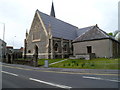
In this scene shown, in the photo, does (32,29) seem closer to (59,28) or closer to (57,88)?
(59,28)

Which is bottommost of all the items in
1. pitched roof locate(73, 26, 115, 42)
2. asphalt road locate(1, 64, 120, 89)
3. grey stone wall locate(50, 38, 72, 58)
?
asphalt road locate(1, 64, 120, 89)

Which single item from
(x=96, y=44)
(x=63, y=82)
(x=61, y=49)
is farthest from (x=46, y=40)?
(x=63, y=82)

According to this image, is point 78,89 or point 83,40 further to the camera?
point 83,40

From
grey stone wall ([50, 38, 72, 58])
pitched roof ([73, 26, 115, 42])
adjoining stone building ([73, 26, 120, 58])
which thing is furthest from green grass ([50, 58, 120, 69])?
grey stone wall ([50, 38, 72, 58])

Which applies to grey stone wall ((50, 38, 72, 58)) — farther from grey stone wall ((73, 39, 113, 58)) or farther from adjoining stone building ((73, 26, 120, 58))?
grey stone wall ((73, 39, 113, 58))

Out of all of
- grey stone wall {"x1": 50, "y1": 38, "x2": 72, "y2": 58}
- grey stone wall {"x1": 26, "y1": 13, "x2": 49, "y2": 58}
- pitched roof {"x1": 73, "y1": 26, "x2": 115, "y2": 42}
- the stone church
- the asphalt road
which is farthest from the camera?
grey stone wall {"x1": 26, "y1": 13, "x2": 49, "y2": 58}

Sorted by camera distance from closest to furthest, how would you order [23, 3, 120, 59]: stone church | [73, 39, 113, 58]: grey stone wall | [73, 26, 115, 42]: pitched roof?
[73, 39, 113, 58]: grey stone wall, [73, 26, 115, 42]: pitched roof, [23, 3, 120, 59]: stone church

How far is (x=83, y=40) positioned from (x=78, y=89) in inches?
941

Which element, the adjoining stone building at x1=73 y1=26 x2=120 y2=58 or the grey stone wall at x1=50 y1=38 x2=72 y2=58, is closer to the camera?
the adjoining stone building at x1=73 y1=26 x2=120 y2=58

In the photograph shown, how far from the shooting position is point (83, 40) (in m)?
29.1

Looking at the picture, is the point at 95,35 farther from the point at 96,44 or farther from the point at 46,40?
the point at 46,40

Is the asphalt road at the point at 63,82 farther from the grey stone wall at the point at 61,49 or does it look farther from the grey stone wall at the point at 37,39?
the grey stone wall at the point at 37,39

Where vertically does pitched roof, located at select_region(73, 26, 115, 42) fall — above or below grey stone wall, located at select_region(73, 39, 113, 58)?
above

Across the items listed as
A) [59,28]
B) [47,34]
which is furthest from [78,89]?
[59,28]
